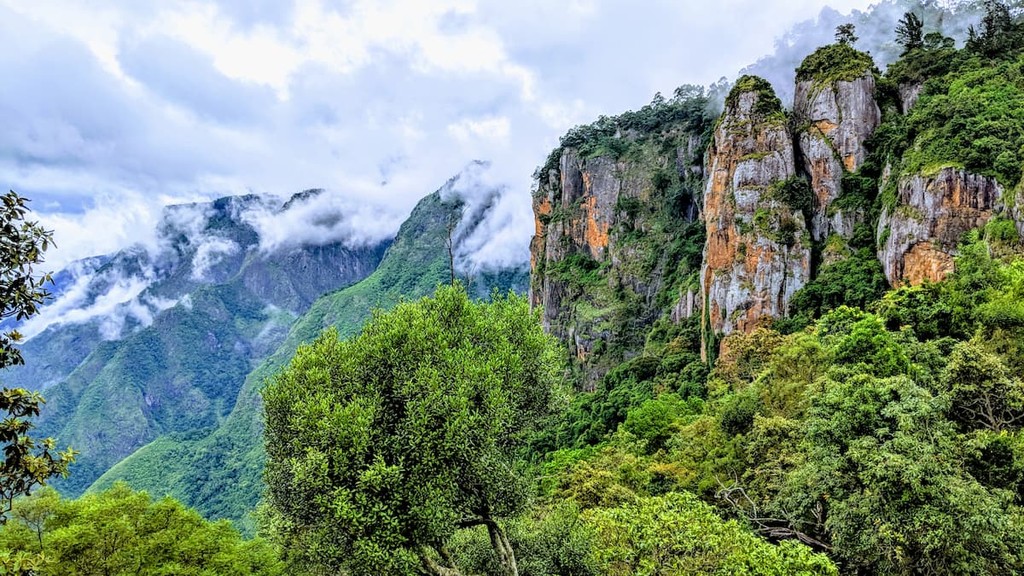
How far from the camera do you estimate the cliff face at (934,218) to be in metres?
33.8

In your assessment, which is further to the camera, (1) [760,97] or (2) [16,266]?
(1) [760,97]

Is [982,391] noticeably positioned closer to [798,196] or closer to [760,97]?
[798,196]

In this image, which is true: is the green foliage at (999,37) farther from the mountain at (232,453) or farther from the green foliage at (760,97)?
the mountain at (232,453)

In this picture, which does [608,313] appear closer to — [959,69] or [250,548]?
[959,69]

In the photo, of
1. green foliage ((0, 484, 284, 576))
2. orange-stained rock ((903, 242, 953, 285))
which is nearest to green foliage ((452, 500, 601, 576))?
green foliage ((0, 484, 284, 576))

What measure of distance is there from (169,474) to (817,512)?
134489 millimetres

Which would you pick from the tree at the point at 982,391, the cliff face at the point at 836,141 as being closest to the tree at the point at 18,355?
the tree at the point at 982,391

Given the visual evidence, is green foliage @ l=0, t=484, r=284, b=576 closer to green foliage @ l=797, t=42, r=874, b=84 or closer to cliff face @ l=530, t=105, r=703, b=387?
cliff face @ l=530, t=105, r=703, b=387

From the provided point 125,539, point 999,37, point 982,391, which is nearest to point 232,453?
point 125,539

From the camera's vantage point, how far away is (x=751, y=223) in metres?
50.0

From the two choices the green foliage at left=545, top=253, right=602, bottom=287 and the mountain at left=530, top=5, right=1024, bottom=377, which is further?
the green foliage at left=545, top=253, right=602, bottom=287

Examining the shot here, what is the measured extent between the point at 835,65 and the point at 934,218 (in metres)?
23.4

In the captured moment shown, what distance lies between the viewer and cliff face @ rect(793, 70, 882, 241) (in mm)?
47688

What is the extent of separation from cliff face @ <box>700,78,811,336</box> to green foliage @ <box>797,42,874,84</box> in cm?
403
